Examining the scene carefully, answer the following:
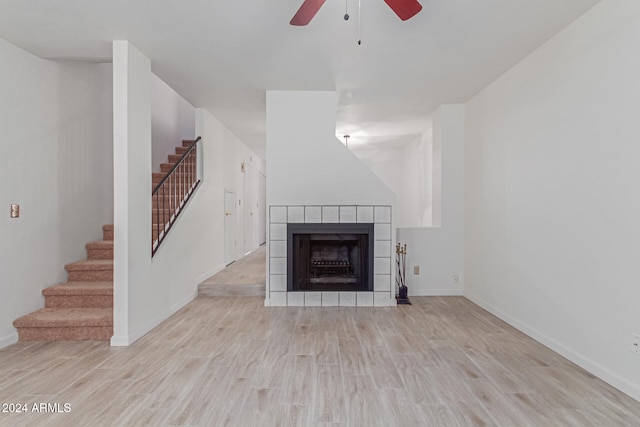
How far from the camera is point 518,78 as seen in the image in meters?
3.14

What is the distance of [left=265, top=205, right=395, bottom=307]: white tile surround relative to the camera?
3.93 meters

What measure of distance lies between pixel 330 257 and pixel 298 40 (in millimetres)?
2442

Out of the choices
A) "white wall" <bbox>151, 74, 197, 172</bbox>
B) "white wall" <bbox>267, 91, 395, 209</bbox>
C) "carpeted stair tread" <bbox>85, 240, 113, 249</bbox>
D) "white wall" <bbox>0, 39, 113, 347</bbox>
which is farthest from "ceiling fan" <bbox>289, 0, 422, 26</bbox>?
"white wall" <bbox>151, 74, 197, 172</bbox>

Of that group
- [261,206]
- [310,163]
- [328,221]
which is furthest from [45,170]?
[261,206]

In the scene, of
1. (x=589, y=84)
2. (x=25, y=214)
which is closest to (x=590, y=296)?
(x=589, y=84)

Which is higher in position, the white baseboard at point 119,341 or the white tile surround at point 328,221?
the white tile surround at point 328,221

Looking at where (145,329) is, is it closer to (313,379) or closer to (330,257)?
(313,379)

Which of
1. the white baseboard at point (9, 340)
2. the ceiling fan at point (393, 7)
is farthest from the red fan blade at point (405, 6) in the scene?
the white baseboard at point (9, 340)

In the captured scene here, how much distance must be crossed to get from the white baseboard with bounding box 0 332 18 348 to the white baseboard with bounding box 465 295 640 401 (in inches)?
178

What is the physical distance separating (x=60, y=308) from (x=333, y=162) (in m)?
3.16

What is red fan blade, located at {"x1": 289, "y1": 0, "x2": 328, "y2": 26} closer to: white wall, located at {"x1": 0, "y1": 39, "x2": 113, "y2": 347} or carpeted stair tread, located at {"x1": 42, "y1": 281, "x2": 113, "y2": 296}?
white wall, located at {"x1": 0, "y1": 39, "x2": 113, "y2": 347}

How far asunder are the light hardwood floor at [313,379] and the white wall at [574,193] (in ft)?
0.88

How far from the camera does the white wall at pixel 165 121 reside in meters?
5.34

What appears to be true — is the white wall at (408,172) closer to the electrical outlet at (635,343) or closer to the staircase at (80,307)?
the electrical outlet at (635,343)
